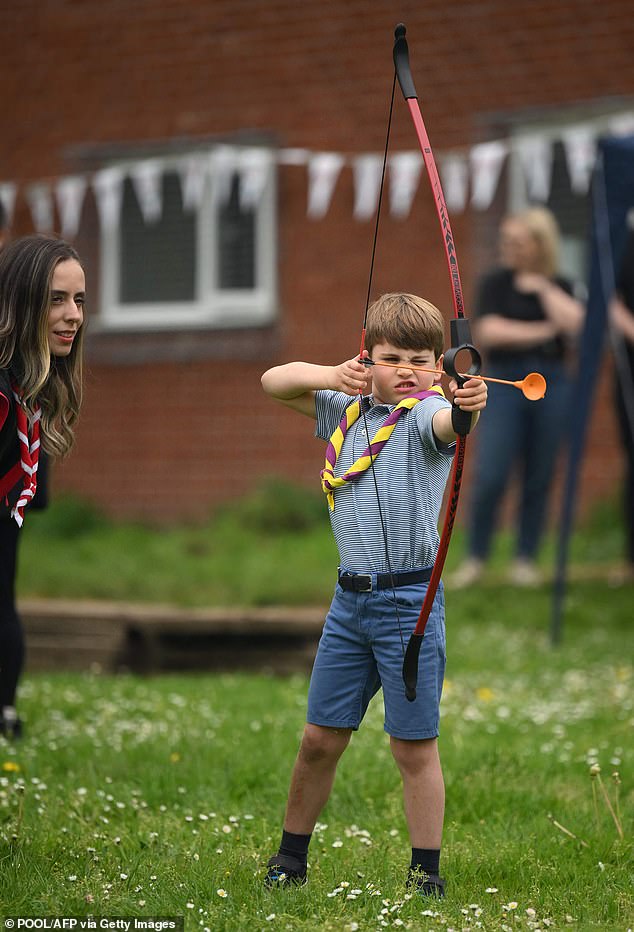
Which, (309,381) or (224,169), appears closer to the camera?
(309,381)

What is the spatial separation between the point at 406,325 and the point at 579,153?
17.8 feet

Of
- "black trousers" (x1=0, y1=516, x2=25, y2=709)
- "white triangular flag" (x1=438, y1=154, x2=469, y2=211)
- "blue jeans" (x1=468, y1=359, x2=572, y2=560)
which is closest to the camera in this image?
"black trousers" (x1=0, y1=516, x2=25, y2=709)

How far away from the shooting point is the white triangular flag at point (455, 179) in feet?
28.3

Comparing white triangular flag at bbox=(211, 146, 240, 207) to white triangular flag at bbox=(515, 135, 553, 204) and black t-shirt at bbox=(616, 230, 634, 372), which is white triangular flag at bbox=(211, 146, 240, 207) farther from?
black t-shirt at bbox=(616, 230, 634, 372)

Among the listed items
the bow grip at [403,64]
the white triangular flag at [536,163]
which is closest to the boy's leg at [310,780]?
the bow grip at [403,64]

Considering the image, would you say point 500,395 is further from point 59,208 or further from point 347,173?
point 59,208

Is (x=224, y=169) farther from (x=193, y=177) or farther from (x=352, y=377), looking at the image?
(x=352, y=377)

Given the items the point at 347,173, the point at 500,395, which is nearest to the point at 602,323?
the point at 500,395

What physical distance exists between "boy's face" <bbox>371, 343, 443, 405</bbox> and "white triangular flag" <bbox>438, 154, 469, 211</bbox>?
19.0ft

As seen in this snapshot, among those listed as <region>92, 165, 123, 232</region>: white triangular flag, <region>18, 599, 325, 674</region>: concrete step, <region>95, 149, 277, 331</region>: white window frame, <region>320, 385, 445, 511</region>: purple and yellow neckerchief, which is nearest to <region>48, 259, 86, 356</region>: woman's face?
<region>320, 385, 445, 511</region>: purple and yellow neckerchief

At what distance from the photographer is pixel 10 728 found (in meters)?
4.43

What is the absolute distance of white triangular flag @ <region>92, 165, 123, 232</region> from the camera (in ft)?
31.1

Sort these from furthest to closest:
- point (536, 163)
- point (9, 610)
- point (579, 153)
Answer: point (536, 163) < point (579, 153) < point (9, 610)

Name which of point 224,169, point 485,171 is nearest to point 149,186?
point 224,169
